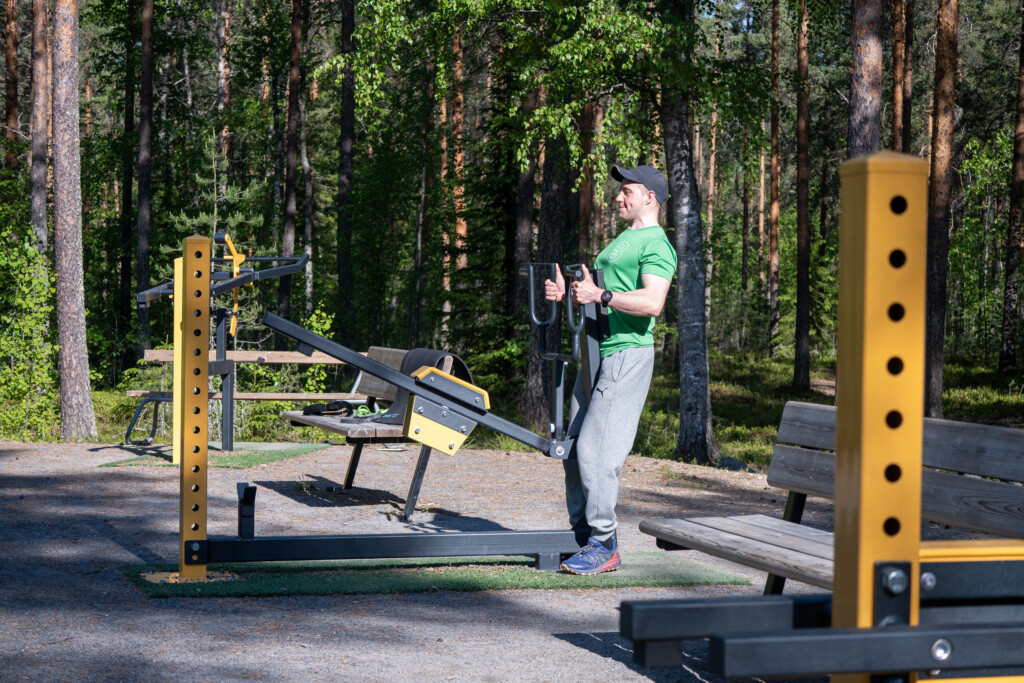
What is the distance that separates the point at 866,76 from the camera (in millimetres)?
12016

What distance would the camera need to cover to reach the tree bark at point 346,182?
2684 centimetres

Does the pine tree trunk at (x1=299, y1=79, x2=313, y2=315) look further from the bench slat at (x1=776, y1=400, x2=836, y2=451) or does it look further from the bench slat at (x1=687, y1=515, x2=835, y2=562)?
the bench slat at (x1=687, y1=515, x2=835, y2=562)

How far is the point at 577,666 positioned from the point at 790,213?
45984 mm

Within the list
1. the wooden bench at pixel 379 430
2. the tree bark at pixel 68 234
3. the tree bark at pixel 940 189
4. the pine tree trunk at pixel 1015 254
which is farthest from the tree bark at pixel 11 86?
the pine tree trunk at pixel 1015 254

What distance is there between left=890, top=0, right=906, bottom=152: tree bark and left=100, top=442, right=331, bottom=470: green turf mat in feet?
61.8

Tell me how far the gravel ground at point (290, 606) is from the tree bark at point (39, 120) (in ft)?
30.9

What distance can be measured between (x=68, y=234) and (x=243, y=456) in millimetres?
5898

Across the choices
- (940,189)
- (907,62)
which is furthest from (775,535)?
(907,62)

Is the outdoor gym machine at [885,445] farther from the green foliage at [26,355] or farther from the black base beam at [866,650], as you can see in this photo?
the green foliage at [26,355]

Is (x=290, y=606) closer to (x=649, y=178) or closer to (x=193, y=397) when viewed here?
(x=193, y=397)

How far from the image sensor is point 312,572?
235 inches

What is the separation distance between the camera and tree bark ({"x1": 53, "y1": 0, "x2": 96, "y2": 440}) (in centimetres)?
1422

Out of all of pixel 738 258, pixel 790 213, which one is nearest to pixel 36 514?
pixel 790 213

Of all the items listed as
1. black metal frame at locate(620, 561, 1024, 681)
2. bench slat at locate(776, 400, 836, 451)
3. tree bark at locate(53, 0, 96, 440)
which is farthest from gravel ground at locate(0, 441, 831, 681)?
tree bark at locate(53, 0, 96, 440)
